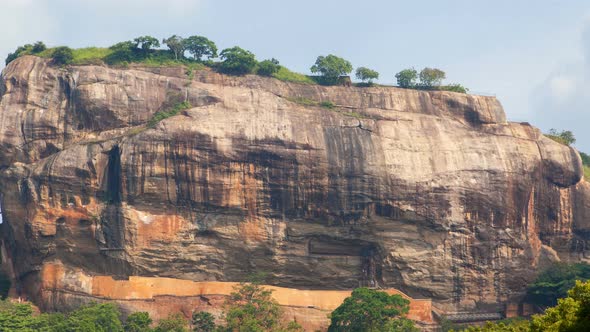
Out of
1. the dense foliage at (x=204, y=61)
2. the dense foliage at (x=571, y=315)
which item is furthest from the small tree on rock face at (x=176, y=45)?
the dense foliage at (x=571, y=315)

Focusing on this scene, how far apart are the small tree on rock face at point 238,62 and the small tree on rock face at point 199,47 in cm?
170

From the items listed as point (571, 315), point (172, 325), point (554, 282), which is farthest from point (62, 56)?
point (571, 315)

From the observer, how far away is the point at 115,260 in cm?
4169

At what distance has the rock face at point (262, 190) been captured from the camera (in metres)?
41.8

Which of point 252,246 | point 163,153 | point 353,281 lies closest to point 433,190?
point 353,281

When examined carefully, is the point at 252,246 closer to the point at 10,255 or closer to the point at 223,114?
the point at 223,114

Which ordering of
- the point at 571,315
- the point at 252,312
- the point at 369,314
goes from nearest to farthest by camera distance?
1. the point at 571,315
2. the point at 252,312
3. the point at 369,314

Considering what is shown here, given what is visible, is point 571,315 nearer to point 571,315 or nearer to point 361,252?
point 571,315

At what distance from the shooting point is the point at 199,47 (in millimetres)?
48938

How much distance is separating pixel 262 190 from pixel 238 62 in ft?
23.4

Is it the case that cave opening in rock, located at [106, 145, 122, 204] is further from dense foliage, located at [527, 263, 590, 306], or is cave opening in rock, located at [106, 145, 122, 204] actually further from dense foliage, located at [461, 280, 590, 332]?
dense foliage, located at [461, 280, 590, 332]

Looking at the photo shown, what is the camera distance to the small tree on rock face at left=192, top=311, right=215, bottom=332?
40.7 meters

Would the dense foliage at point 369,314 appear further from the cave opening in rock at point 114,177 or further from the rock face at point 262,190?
the cave opening in rock at point 114,177

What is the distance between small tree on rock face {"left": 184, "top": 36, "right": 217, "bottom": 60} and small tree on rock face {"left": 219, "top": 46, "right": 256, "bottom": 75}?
1.70 metres
